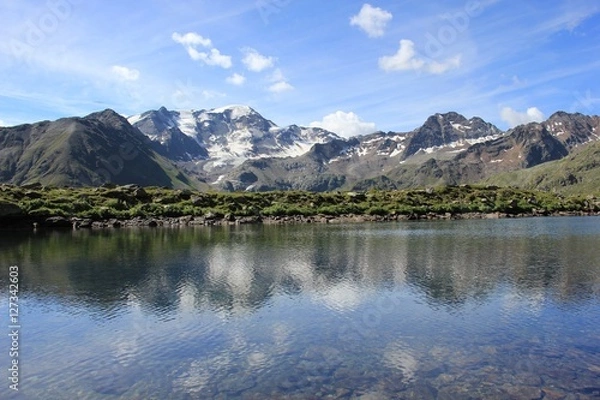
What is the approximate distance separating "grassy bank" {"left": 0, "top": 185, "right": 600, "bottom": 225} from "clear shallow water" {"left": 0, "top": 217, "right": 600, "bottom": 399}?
60.1m

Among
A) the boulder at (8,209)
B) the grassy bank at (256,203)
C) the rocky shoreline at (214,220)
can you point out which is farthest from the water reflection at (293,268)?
the grassy bank at (256,203)

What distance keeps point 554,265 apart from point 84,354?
4342cm

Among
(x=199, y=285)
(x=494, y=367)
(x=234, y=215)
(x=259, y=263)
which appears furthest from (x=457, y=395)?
(x=234, y=215)

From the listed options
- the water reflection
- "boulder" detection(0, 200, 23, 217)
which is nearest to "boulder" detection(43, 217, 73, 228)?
"boulder" detection(0, 200, 23, 217)

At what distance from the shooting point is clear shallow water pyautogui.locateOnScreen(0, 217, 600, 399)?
1994cm

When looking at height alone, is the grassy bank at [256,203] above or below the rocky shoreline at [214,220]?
above

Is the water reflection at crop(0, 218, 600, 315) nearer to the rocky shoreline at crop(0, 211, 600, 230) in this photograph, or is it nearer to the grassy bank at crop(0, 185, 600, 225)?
the rocky shoreline at crop(0, 211, 600, 230)

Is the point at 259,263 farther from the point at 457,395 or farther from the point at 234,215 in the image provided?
the point at 234,215

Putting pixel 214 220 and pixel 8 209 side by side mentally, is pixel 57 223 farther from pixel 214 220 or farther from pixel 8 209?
pixel 214 220

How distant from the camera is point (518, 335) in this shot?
25.9m

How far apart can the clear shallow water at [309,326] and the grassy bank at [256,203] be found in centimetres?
6006

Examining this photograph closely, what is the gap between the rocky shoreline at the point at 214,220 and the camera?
330 ft

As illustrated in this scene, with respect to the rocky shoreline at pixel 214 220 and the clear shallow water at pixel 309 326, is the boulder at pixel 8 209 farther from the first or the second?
the clear shallow water at pixel 309 326

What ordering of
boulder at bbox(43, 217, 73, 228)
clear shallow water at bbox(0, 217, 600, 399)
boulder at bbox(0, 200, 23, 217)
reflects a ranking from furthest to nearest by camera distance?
boulder at bbox(43, 217, 73, 228)
boulder at bbox(0, 200, 23, 217)
clear shallow water at bbox(0, 217, 600, 399)
